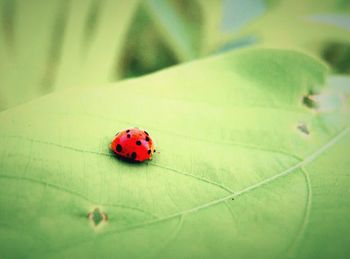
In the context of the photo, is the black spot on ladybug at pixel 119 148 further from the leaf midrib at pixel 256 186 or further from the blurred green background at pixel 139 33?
the blurred green background at pixel 139 33

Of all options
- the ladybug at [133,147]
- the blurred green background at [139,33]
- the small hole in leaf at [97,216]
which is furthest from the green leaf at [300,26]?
the small hole in leaf at [97,216]

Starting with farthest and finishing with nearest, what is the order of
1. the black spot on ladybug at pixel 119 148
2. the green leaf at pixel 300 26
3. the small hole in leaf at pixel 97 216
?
the green leaf at pixel 300 26, the black spot on ladybug at pixel 119 148, the small hole in leaf at pixel 97 216

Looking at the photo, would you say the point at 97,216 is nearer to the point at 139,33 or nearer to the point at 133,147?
the point at 133,147

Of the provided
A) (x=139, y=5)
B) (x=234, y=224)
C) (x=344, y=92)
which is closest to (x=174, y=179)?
(x=234, y=224)

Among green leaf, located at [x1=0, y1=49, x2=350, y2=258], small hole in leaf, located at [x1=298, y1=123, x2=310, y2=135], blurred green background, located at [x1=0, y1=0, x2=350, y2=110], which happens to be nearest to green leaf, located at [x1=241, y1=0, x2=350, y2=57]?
blurred green background, located at [x1=0, y1=0, x2=350, y2=110]

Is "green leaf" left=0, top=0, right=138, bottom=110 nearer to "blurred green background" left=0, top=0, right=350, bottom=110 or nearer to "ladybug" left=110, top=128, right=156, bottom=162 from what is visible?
"blurred green background" left=0, top=0, right=350, bottom=110
